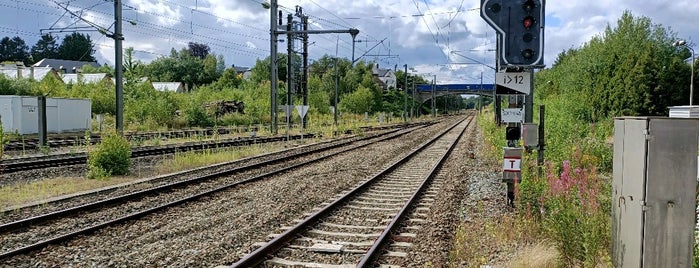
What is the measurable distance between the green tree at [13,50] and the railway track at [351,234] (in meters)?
135

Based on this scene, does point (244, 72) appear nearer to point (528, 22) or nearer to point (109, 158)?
point (109, 158)

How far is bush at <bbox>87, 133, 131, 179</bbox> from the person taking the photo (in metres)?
14.6

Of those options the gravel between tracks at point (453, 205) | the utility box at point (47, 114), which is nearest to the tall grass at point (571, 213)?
the gravel between tracks at point (453, 205)

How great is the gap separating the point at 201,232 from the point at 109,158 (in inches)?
308

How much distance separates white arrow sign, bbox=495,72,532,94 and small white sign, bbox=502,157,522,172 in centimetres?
124

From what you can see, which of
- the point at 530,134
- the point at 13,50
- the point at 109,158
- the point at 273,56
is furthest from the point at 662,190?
the point at 13,50

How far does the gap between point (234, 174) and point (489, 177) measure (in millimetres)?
6754

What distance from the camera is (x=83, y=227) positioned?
866 cm

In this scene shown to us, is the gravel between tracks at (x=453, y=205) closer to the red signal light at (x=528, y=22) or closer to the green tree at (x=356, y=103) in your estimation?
the red signal light at (x=528, y=22)

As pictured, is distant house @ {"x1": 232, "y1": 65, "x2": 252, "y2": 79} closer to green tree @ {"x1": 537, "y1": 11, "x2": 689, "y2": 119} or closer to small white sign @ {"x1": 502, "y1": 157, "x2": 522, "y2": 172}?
green tree @ {"x1": 537, "y1": 11, "x2": 689, "y2": 119}

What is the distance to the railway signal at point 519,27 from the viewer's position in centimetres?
832

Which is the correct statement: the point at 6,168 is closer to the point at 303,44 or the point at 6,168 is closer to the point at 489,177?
the point at 489,177

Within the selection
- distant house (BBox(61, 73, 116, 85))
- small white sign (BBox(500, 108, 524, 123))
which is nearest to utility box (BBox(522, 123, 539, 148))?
small white sign (BBox(500, 108, 524, 123))

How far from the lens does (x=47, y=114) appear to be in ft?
97.8
